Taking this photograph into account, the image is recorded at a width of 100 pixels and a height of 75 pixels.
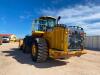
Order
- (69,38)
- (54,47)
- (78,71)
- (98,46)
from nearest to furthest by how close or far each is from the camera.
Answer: (78,71), (69,38), (54,47), (98,46)

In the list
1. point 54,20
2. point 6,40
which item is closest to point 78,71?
point 54,20

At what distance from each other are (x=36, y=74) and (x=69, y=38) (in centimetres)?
327

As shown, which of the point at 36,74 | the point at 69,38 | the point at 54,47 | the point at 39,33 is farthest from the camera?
the point at 39,33

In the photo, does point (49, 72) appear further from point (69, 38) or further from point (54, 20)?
point (54, 20)

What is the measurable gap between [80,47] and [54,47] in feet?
5.51

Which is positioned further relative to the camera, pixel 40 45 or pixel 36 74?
pixel 40 45

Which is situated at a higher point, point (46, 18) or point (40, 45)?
point (46, 18)

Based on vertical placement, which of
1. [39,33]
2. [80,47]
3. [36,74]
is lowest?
[36,74]

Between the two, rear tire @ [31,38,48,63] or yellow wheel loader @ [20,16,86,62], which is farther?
rear tire @ [31,38,48,63]

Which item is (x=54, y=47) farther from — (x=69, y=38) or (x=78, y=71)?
(x=78, y=71)

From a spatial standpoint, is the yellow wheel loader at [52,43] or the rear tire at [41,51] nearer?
the yellow wheel loader at [52,43]

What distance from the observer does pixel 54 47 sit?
1244cm

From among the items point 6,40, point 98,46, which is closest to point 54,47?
point 98,46

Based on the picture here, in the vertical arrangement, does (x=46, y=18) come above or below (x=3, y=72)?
above
